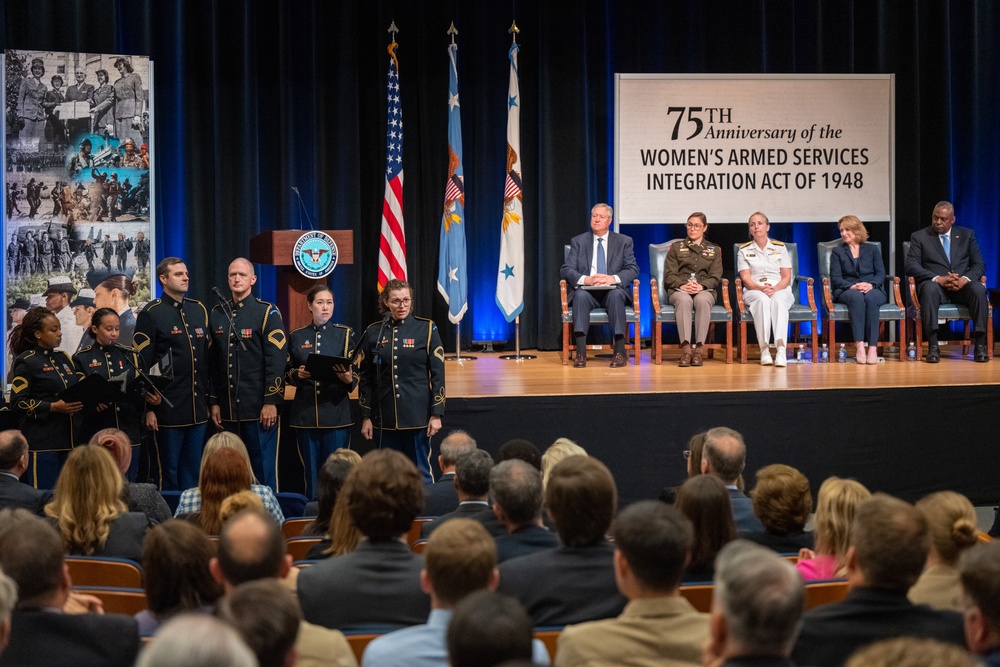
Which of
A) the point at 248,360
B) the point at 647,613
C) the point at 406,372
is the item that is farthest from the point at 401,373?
the point at 647,613

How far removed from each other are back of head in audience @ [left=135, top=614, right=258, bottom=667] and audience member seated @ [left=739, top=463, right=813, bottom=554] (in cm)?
226

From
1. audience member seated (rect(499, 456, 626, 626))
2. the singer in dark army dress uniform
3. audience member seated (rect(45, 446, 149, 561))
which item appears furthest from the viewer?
the singer in dark army dress uniform

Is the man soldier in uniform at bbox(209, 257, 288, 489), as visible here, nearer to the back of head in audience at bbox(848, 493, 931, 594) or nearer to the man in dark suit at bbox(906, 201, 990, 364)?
the back of head in audience at bbox(848, 493, 931, 594)

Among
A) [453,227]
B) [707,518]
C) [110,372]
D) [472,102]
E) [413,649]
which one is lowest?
[413,649]

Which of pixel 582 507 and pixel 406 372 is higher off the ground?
pixel 406 372

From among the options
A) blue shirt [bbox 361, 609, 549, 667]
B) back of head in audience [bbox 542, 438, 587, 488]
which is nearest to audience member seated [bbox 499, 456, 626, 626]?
blue shirt [bbox 361, 609, 549, 667]

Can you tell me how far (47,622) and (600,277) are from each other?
614cm

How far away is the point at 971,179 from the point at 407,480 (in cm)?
875

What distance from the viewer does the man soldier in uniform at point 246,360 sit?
5.79 metres

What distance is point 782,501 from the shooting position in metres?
3.31

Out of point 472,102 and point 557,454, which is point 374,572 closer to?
point 557,454

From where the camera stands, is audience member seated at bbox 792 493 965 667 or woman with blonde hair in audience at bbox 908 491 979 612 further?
woman with blonde hair in audience at bbox 908 491 979 612

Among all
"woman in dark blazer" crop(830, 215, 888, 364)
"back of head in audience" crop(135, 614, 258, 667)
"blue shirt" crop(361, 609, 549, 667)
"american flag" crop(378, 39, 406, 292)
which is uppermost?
"american flag" crop(378, 39, 406, 292)

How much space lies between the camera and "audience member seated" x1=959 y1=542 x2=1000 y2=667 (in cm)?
200
